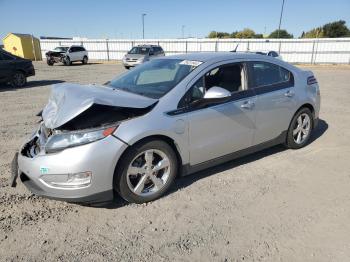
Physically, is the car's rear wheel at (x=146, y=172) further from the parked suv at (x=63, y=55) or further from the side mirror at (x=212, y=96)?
the parked suv at (x=63, y=55)

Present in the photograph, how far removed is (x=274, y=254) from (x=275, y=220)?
0.55 metres

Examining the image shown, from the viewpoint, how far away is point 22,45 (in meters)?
33.0

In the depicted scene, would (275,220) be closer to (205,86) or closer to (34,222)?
(205,86)

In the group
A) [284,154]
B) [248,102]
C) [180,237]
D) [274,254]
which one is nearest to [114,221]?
[180,237]

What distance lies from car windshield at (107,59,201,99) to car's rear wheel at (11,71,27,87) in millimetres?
10283

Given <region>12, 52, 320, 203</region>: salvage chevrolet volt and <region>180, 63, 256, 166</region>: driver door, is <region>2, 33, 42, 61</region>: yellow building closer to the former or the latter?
<region>12, 52, 320, 203</region>: salvage chevrolet volt

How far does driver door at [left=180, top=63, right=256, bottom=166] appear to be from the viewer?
3850mm

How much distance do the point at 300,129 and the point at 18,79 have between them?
11.9 m

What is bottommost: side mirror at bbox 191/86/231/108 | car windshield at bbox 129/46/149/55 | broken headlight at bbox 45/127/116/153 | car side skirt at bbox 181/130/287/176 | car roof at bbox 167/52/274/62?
car windshield at bbox 129/46/149/55

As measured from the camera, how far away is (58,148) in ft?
10.4

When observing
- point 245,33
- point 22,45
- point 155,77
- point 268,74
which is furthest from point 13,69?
point 245,33

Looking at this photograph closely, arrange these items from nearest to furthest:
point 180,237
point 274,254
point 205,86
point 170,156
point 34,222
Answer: point 274,254, point 180,237, point 34,222, point 170,156, point 205,86

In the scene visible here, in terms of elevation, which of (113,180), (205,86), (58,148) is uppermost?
(205,86)

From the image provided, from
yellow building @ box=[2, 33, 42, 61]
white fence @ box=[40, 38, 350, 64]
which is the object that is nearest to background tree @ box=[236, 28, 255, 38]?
white fence @ box=[40, 38, 350, 64]
